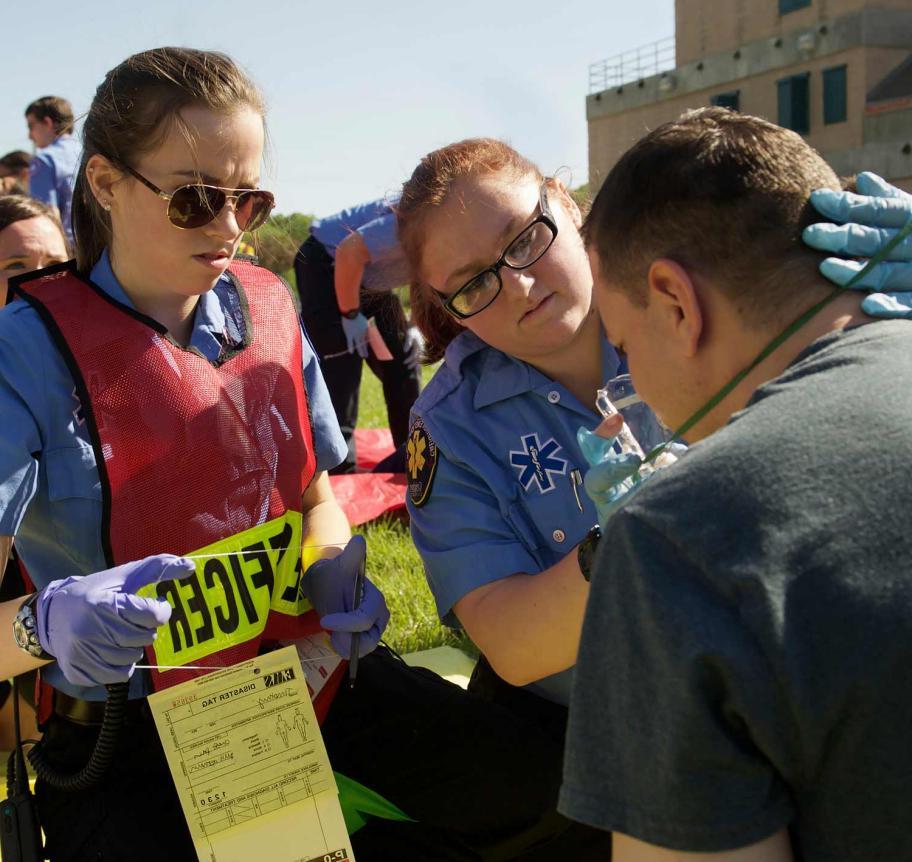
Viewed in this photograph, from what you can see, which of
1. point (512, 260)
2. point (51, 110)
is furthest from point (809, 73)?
point (512, 260)

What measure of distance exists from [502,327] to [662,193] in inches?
35.9

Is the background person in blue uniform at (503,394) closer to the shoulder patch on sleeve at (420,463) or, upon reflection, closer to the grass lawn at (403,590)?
the shoulder patch on sleeve at (420,463)

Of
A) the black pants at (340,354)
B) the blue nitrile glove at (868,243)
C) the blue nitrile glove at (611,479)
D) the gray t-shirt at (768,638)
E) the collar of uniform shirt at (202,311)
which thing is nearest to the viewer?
the gray t-shirt at (768,638)

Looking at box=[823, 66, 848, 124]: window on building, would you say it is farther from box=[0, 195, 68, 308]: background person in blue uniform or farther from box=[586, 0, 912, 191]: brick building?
box=[0, 195, 68, 308]: background person in blue uniform

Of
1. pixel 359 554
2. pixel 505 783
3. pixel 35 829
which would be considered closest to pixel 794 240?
pixel 359 554

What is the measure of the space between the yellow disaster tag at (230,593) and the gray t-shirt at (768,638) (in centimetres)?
104

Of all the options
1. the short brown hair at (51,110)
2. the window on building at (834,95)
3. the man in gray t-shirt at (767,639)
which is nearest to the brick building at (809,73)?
the window on building at (834,95)

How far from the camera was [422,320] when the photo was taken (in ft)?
7.68

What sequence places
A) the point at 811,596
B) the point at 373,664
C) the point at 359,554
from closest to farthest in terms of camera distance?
the point at 811,596
the point at 359,554
the point at 373,664

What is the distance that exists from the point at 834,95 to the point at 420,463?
23.8m

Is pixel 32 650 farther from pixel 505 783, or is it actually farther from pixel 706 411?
pixel 706 411

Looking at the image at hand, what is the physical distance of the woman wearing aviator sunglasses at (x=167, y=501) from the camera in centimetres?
178

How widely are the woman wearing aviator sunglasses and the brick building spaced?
19614mm

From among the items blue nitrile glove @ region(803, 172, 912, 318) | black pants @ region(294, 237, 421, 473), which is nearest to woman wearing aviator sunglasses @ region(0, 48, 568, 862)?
blue nitrile glove @ region(803, 172, 912, 318)
